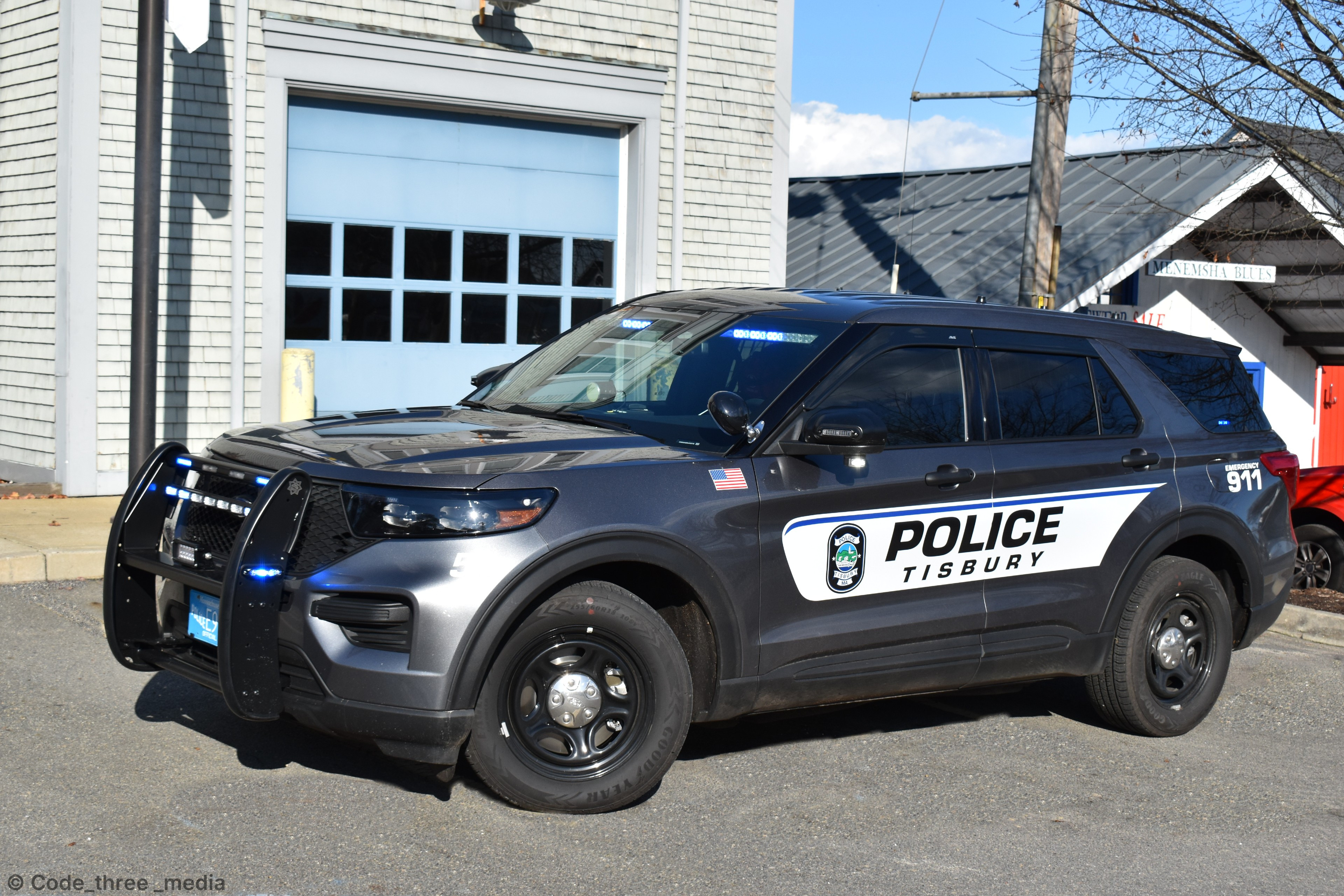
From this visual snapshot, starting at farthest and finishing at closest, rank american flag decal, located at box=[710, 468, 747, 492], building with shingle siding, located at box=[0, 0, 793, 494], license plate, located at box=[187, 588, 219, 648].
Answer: building with shingle siding, located at box=[0, 0, 793, 494], american flag decal, located at box=[710, 468, 747, 492], license plate, located at box=[187, 588, 219, 648]

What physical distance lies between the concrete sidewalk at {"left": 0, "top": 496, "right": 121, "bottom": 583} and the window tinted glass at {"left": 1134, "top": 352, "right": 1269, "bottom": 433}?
526cm

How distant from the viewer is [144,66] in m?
Result: 8.98

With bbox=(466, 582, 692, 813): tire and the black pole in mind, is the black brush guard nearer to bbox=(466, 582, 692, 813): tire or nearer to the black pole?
bbox=(466, 582, 692, 813): tire

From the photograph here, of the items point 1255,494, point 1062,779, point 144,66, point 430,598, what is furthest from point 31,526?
point 1255,494

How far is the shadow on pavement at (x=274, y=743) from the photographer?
4.84 m

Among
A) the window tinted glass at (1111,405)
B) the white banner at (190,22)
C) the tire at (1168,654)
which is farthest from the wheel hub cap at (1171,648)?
the white banner at (190,22)

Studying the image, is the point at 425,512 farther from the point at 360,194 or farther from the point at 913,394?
the point at 360,194

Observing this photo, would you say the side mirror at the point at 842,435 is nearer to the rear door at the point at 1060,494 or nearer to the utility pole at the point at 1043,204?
the rear door at the point at 1060,494

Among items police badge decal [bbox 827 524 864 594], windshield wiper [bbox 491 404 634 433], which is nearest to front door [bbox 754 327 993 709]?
police badge decal [bbox 827 524 864 594]

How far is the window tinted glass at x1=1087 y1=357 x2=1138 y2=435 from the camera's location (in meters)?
5.95

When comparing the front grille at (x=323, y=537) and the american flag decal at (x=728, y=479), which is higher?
the american flag decal at (x=728, y=479)

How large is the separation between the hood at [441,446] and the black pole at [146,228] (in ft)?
14.4

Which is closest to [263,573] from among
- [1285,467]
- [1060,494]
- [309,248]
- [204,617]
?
[204,617]

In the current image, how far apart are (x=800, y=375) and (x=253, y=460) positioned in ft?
6.54
